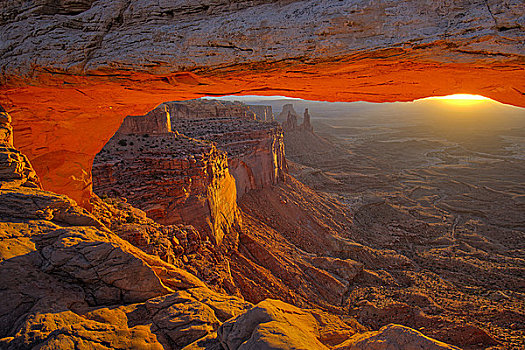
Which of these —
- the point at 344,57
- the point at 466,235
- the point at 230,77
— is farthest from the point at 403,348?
the point at 466,235

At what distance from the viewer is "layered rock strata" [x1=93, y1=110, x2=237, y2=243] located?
9.89 m

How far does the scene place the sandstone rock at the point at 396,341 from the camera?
2.61m

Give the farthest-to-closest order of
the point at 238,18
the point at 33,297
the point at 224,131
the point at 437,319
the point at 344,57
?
the point at 224,131, the point at 437,319, the point at 238,18, the point at 344,57, the point at 33,297

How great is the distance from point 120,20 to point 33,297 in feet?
12.9

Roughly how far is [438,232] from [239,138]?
52.2ft

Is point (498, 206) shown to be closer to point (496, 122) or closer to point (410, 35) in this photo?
point (410, 35)

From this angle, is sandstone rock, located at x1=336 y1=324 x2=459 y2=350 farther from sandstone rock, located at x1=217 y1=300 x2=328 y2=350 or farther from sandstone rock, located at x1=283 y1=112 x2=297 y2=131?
sandstone rock, located at x1=283 y1=112 x2=297 y2=131

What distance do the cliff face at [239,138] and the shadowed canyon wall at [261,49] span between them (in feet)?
42.1

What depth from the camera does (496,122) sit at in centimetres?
9675

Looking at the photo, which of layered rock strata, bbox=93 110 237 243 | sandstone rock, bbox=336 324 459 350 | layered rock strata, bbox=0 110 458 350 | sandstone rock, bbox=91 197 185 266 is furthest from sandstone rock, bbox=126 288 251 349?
layered rock strata, bbox=93 110 237 243

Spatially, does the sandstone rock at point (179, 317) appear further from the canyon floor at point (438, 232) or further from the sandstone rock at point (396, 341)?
the canyon floor at point (438, 232)

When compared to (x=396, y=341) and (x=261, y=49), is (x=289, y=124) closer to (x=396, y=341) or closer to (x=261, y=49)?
(x=261, y=49)

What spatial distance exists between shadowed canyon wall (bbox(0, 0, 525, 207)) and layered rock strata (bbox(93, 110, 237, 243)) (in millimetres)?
4924

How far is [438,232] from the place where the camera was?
64.8 ft
